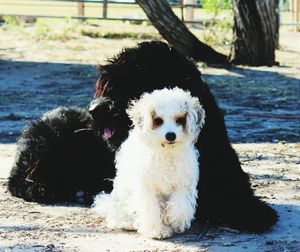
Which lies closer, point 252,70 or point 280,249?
point 280,249

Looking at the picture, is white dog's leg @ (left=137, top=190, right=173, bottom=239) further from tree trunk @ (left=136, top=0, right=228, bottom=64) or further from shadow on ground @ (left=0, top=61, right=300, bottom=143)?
tree trunk @ (left=136, top=0, right=228, bottom=64)

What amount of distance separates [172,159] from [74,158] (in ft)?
4.77

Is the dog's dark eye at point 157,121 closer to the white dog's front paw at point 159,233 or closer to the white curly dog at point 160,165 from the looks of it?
the white curly dog at point 160,165

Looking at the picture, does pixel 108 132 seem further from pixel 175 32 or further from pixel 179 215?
pixel 175 32

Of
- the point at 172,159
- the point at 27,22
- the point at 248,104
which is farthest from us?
the point at 27,22

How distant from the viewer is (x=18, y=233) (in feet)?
17.8

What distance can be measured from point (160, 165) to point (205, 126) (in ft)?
1.68

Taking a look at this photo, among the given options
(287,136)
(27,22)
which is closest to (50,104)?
(287,136)

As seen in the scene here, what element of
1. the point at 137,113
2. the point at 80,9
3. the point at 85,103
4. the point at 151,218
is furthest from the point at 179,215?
the point at 80,9

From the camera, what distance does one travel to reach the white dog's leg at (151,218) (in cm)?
503

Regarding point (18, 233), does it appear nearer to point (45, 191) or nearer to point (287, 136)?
point (45, 191)

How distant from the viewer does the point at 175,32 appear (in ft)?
51.0

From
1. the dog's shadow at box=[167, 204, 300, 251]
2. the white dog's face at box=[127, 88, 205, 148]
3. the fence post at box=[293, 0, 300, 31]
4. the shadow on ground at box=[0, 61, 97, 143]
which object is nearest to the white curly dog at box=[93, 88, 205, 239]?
the white dog's face at box=[127, 88, 205, 148]

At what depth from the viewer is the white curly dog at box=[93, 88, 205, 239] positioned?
15.8ft
